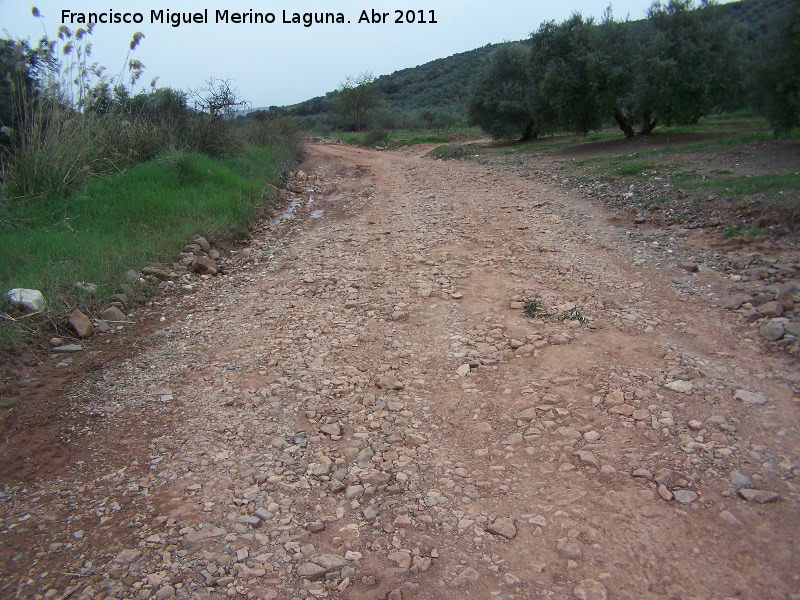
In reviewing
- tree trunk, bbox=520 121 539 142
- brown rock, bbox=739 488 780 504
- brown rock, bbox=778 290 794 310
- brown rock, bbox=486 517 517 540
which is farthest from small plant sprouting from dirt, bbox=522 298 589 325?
tree trunk, bbox=520 121 539 142

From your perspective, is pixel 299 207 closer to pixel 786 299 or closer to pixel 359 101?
pixel 786 299

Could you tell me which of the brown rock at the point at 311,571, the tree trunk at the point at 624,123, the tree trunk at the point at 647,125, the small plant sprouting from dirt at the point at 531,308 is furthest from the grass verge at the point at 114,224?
the tree trunk at the point at 647,125

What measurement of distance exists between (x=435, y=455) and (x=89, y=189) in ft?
23.4

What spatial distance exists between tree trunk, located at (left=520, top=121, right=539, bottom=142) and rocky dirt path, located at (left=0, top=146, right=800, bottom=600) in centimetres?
1827

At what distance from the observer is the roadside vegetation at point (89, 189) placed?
18.5ft

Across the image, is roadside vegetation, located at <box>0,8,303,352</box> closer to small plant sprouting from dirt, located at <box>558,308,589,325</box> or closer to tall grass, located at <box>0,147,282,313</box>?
tall grass, located at <box>0,147,282,313</box>

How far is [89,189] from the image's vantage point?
8.14 m

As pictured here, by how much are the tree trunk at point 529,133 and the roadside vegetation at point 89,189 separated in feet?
45.4

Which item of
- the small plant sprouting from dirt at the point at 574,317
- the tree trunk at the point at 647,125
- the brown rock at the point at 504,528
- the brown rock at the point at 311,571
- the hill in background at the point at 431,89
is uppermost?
the hill in background at the point at 431,89

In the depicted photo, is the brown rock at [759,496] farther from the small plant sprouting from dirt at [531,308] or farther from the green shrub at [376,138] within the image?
the green shrub at [376,138]

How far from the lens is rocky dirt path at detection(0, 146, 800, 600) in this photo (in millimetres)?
2469

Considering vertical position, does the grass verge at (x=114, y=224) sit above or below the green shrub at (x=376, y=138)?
below

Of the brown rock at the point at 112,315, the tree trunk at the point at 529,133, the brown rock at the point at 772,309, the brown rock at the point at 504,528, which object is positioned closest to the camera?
the brown rock at the point at 504,528

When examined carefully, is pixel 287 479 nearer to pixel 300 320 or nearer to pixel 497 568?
pixel 497 568
